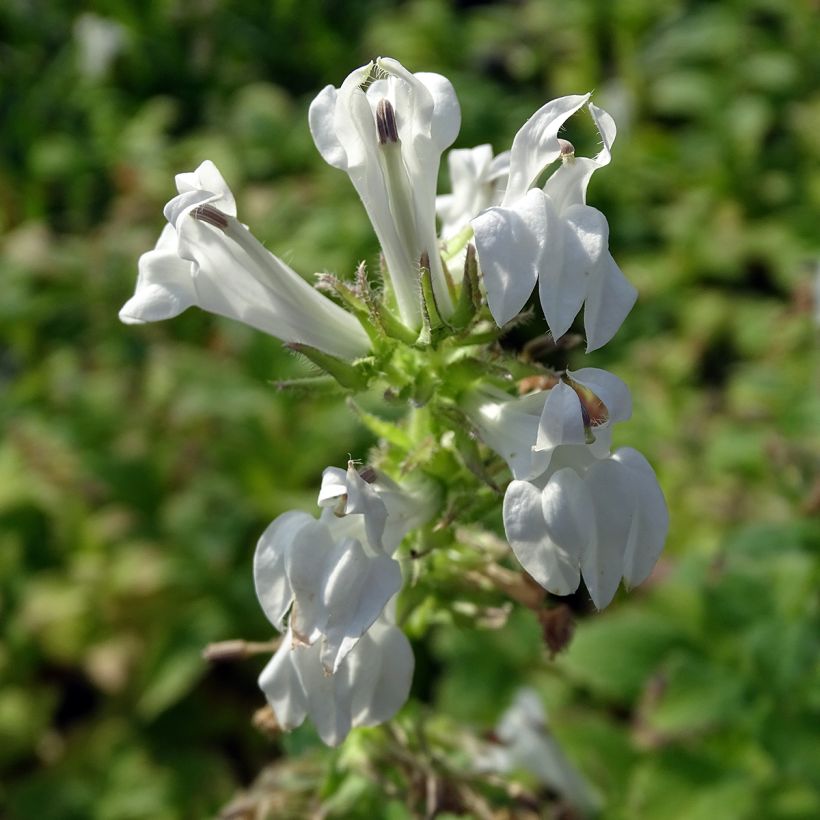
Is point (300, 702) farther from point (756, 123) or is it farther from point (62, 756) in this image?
point (756, 123)

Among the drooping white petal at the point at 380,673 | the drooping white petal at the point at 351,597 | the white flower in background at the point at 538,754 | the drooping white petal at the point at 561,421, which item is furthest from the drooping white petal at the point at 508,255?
the white flower in background at the point at 538,754

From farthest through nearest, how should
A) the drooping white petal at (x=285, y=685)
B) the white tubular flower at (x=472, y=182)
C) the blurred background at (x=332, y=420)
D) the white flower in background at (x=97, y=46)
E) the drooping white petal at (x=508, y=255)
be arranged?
the white flower in background at (x=97, y=46) → the blurred background at (x=332, y=420) → the white tubular flower at (x=472, y=182) → the drooping white petal at (x=285, y=685) → the drooping white petal at (x=508, y=255)

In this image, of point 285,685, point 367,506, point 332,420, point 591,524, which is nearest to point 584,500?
point 591,524

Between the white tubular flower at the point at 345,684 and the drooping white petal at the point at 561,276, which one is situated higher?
the drooping white petal at the point at 561,276

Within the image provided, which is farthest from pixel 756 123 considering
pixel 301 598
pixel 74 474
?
pixel 301 598

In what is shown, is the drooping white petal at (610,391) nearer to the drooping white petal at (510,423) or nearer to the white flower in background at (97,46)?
the drooping white petal at (510,423)

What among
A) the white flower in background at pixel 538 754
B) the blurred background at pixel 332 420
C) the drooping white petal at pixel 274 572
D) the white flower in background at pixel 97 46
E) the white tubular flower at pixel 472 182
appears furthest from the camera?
the white flower in background at pixel 97 46

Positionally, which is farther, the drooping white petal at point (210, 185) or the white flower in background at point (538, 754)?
the white flower in background at point (538, 754)

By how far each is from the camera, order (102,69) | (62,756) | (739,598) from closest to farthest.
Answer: (739,598)
(62,756)
(102,69)
